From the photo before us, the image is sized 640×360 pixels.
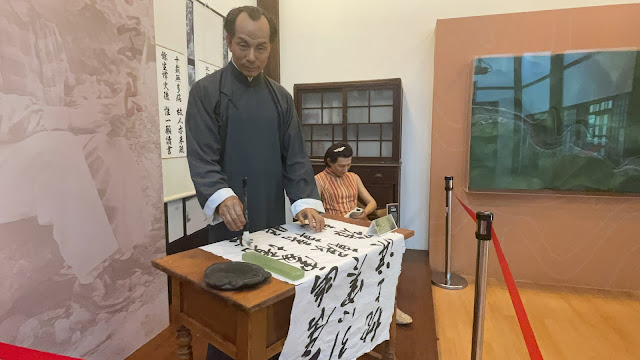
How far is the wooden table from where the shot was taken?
0.99 metres

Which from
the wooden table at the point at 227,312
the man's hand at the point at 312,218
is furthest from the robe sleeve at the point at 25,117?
the man's hand at the point at 312,218

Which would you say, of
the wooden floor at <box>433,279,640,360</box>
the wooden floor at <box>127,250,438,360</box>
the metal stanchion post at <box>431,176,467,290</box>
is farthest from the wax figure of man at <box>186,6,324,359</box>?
the metal stanchion post at <box>431,176,467,290</box>

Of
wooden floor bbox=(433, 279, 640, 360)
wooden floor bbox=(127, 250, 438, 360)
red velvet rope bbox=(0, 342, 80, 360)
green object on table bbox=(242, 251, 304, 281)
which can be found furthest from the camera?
wooden floor bbox=(433, 279, 640, 360)

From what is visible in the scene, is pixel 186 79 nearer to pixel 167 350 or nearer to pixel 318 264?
pixel 167 350

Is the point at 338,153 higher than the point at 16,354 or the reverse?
higher

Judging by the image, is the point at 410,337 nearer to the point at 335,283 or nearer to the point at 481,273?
the point at 481,273

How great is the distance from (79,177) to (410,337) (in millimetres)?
2087

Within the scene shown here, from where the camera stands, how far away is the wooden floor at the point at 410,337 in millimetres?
2127

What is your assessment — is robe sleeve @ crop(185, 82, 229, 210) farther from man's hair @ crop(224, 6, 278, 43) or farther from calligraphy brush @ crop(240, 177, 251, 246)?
man's hair @ crop(224, 6, 278, 43)

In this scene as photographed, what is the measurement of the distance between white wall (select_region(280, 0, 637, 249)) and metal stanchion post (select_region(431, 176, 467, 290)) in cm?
87

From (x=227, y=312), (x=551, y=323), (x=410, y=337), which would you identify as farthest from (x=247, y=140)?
(x=551, y=323)

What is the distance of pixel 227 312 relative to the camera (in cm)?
108

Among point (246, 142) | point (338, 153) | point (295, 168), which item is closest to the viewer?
point (246, 142)

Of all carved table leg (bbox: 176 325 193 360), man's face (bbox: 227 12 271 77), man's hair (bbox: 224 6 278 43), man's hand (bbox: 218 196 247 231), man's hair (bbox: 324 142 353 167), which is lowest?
carved table leg (bbox: 176 325 193 360)
